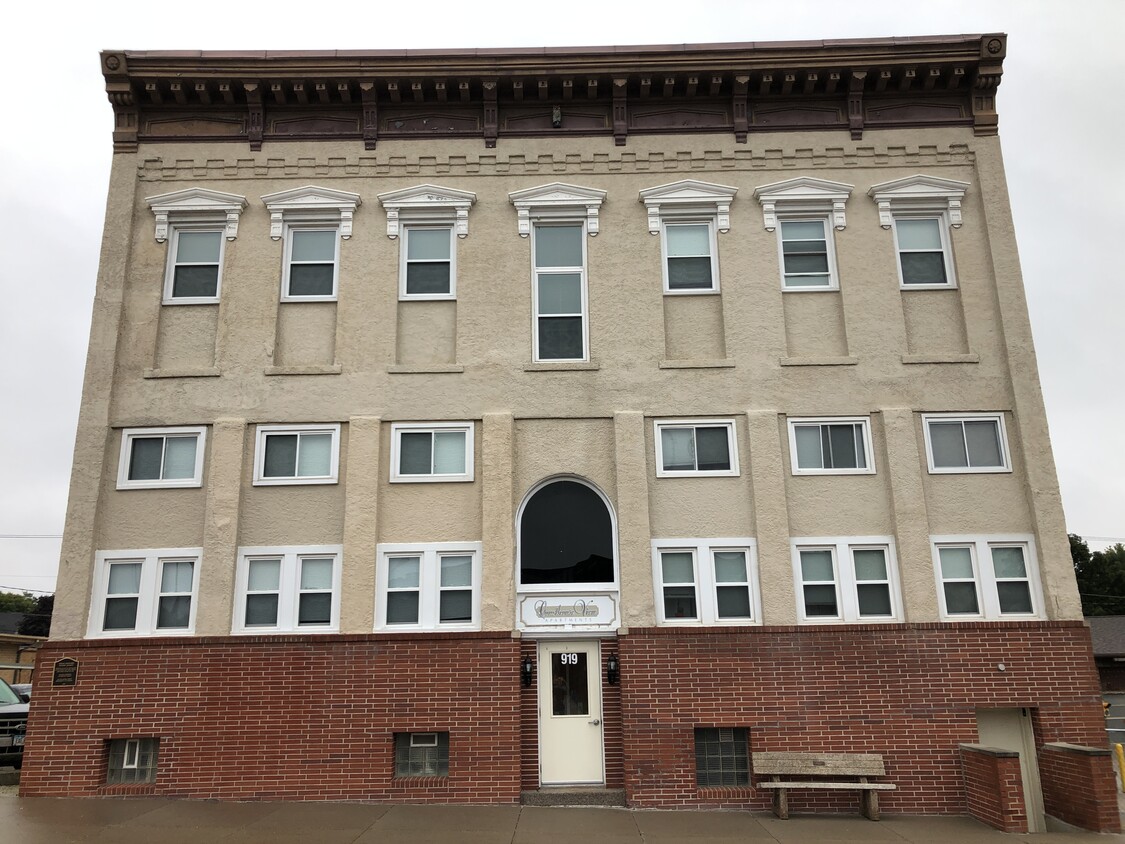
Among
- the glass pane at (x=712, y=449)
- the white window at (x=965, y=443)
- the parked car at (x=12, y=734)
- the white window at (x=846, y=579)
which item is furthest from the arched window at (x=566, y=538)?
the parked car at (x=12, y=734)

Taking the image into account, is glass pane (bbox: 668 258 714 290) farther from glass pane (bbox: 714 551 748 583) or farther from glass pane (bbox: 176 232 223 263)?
glass pane (bbox: 176 232 223 263)

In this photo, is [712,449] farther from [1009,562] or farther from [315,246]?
[315,246]

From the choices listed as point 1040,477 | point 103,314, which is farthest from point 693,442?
point 103,314

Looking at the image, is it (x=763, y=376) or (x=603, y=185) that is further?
(x=603, y=185)

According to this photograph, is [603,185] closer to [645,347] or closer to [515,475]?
[645,347]

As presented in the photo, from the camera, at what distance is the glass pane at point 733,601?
13125 mm

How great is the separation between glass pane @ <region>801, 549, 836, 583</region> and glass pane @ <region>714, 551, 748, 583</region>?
92 cm

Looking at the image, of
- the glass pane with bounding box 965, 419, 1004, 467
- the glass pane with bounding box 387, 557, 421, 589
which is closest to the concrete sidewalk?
the glass pane with bounding box 387, 557, 421, 589

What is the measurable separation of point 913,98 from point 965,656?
9404 mm

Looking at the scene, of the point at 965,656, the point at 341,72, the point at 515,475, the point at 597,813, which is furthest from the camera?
the point at 341,72

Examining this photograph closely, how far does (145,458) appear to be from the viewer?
13766 mm

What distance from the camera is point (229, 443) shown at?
13.6 metres

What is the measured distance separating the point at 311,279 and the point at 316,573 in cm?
491

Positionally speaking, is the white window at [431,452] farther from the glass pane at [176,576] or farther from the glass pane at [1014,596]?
the glass pane at [1014,596]
